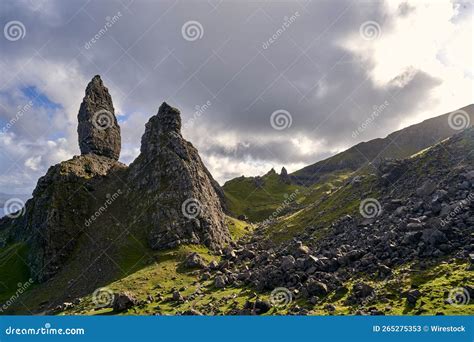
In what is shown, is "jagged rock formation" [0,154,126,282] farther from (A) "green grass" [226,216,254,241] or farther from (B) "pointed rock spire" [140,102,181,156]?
(A) "green grass" [226,216,254,241]

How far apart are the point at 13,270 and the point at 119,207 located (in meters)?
43.4

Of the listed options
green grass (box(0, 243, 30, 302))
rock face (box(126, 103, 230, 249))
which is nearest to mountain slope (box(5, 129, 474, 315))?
rock face (box(126, 103, 230, 249))

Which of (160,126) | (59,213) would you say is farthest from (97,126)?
(59,213)

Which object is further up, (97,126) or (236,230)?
(97,126)

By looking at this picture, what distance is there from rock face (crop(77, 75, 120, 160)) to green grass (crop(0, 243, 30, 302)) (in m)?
57.7

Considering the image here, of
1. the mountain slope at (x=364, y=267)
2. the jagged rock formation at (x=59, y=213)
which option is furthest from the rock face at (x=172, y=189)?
the jagged rock formation at (x=59, y=213)

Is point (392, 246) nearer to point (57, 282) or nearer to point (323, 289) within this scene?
point (323, 289)

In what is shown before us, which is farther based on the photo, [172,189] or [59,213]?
[172,189]

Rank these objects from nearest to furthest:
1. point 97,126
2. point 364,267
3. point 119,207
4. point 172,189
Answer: point 364,267
point 172,189
point 119,207
point 97,126

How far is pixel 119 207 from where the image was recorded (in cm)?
14412

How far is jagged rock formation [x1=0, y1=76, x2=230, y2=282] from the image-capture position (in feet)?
420

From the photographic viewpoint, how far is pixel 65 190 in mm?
143250

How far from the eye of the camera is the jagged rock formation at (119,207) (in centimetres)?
12800

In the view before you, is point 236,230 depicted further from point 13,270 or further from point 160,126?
point 13,270
